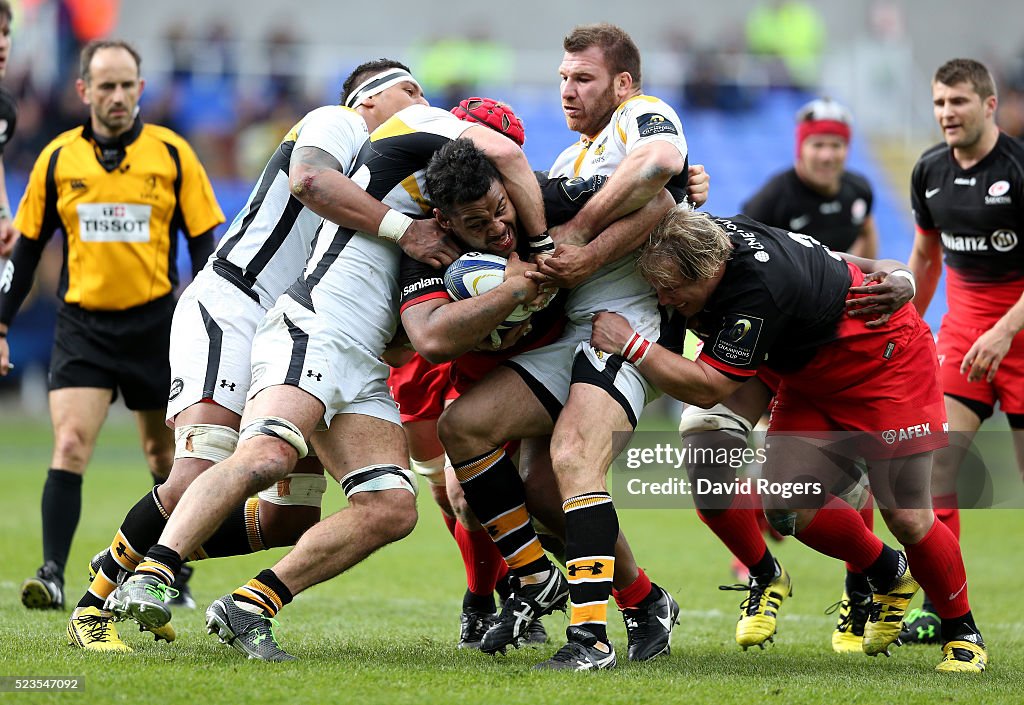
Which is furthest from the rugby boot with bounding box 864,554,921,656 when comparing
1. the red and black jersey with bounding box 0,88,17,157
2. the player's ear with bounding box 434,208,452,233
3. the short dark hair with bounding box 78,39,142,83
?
the red and black jersey with bounding box 0,88,17,157

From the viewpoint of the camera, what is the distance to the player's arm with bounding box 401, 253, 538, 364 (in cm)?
514

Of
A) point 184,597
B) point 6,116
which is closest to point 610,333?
point 184,597

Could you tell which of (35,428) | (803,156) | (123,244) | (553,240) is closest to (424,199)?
(553,240)

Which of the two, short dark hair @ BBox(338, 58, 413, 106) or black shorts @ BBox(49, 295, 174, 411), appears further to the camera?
black shorts @ BBox(49, 295, 174, 411)

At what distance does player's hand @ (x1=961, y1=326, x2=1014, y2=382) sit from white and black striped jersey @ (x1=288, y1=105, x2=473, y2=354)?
285 centimetres

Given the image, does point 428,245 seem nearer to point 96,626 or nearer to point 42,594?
point 96,626

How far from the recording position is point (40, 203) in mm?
7496

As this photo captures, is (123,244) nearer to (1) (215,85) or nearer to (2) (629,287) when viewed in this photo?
(2) (629,287)

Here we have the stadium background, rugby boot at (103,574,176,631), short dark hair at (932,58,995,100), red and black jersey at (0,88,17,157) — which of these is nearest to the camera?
rugby boot at (103,574,176,631)

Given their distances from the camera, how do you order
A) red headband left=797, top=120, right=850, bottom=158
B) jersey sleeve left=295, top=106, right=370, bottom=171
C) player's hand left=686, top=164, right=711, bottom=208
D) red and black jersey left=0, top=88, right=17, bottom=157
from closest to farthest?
jersey sleeve left=295, top=106, right=370, bottom=171 < player's hand left=686, top=164, right=711, bottom=208 < red and black jersey left=0, top=88, right=17, bottom=157 < red headband left=797, top=120, right=850, bottom=158

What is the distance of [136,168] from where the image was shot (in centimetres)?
752

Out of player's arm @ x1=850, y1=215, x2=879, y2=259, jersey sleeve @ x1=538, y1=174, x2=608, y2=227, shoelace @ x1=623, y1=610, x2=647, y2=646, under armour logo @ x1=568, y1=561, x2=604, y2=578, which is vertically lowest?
shoelace @ x1=623, y1=610, x2=647, y2=646

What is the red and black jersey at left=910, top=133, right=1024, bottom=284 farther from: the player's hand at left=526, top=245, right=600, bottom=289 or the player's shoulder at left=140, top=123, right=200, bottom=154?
the player's shoulder at left=140, top=123, right=200, bottom=154

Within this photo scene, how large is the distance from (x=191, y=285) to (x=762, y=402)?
2.82 metres
